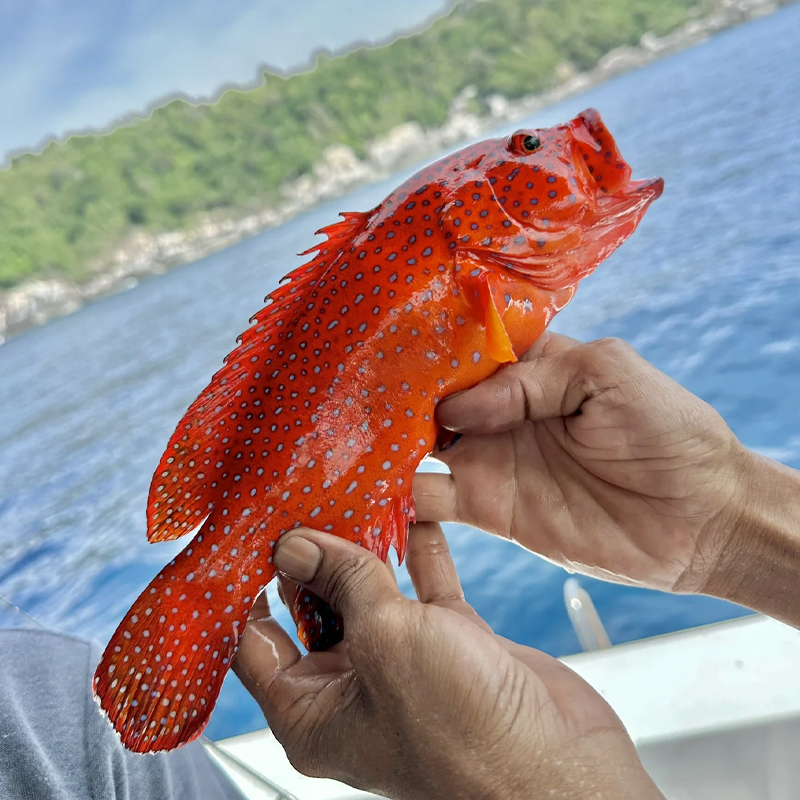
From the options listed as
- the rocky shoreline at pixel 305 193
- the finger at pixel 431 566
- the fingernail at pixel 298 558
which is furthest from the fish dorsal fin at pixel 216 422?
the rocky shoreline at pixel 305 193

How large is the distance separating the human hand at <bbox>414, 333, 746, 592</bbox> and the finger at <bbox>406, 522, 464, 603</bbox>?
0.05m

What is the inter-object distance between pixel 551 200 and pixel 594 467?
743 mm

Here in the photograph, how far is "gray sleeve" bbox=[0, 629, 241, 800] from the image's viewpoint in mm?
1429

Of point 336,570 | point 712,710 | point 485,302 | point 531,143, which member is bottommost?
point 712,710

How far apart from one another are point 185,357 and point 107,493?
3469 mm

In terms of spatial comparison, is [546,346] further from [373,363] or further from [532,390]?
[373,363]

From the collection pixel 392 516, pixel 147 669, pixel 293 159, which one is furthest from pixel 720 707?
pixel 293 159

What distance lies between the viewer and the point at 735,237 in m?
7.18

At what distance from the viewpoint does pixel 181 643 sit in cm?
130

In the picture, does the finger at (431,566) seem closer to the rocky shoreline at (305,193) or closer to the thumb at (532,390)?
the thumb at (532,390)

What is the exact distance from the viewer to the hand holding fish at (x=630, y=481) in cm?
152

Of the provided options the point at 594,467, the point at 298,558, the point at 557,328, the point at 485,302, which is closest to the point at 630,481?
the point at 594,467

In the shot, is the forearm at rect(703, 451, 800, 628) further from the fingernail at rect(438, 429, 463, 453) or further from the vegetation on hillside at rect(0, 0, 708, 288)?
the vegetation on hillside at rect(0, 0, 708, 288)

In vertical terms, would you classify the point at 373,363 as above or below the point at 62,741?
above
